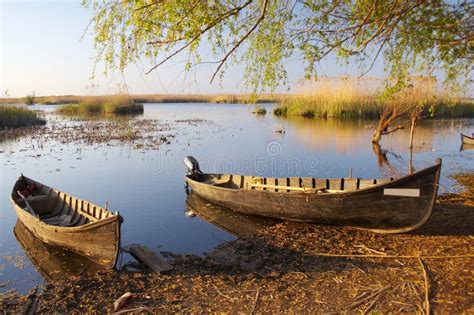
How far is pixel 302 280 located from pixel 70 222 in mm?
5232

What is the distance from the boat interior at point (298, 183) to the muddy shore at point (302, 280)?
4.56ft

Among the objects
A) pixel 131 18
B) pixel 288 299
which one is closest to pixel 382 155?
pixel 288 299

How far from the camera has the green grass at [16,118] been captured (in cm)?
2556

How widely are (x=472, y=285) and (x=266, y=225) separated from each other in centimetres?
456

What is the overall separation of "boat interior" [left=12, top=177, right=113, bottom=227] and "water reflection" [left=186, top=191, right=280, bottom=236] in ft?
9.59

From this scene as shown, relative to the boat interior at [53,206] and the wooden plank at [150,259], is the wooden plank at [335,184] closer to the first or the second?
the wooden plank at [150,259]

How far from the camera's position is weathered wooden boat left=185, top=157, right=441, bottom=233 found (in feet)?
21.6

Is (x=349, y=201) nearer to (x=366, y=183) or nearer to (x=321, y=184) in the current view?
(x=366, y=183)

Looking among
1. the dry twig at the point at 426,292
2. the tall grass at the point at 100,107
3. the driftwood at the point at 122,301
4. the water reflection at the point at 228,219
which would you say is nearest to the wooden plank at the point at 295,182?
the water reflection at the point at 228,219

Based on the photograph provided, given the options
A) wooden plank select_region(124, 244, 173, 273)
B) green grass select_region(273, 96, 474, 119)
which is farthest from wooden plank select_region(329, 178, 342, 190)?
green grass select_region(273, 96, 474, 119)

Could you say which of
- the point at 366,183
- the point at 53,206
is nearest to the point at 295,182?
the point at 366,183

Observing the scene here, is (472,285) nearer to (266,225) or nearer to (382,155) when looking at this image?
(266,225)

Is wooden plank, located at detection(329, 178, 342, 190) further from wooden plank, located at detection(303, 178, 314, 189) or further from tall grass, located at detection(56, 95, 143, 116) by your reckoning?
tall grass, located at detection(56, 95, 143, 116)

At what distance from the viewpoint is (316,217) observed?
7.83 metres
